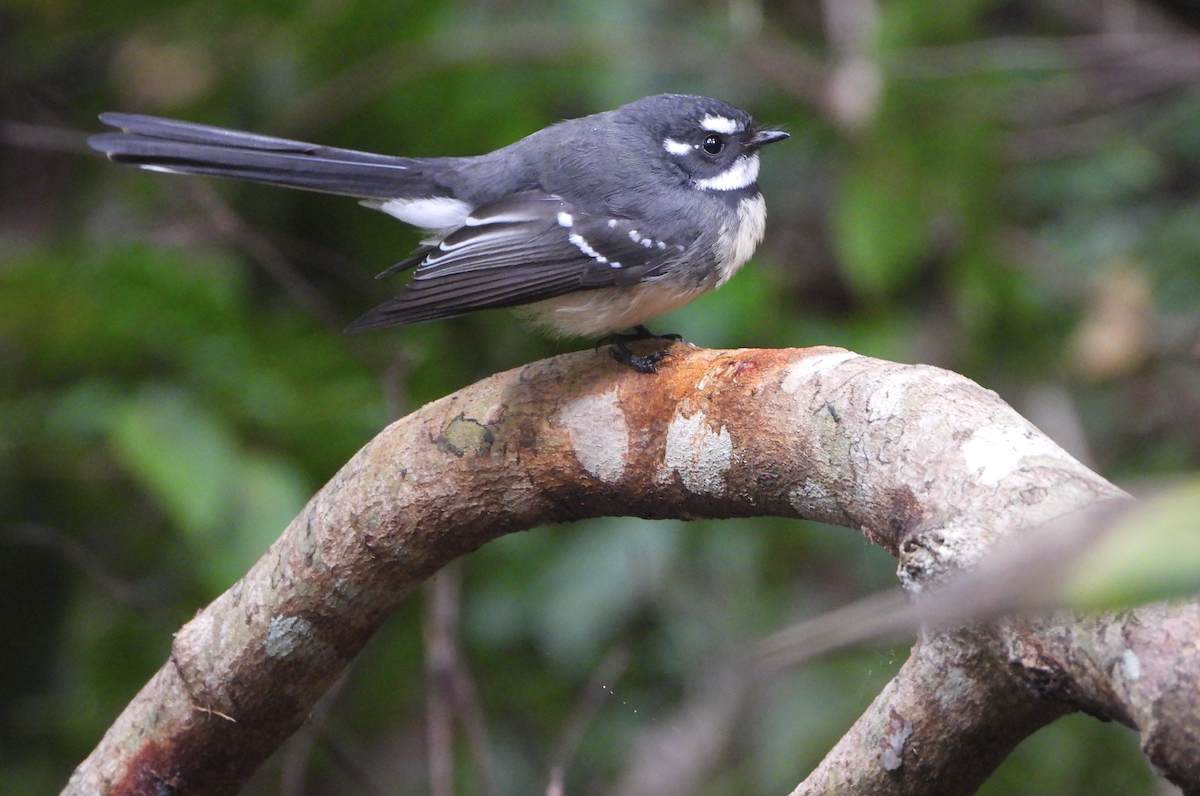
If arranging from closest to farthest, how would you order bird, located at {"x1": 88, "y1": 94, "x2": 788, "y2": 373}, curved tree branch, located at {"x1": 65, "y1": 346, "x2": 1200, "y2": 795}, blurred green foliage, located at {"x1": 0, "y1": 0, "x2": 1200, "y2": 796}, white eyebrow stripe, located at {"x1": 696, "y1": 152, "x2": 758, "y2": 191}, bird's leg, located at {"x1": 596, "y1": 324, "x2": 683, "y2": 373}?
curved tree branch, located at {"x1": 65, "y1": 346, "x2": 1200, "y2": 795} < bird's leg, located at {"x1": 596, "y1": 324, "x2": 683, "y2": 373} < bird, located at {"x1": 88, "y1": 94, "x2": 788, "y2": 373} < white eyebrow stripe, located at {"x1": 696, "y1": 152, "x2": 758, "y2": 191} < blurred green foliage, located at {"x1": 0, "y1": 0, "x2": 1200, "y2": 796}

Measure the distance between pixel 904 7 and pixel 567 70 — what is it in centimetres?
131

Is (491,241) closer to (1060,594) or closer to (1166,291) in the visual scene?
(1060,594)

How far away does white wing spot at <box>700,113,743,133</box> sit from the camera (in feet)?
9.15

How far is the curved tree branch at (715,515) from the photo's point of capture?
123 centimetres

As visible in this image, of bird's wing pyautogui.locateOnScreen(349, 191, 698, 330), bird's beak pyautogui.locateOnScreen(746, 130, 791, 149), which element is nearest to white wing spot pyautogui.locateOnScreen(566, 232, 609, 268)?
bird's wing pyautogui.locateOnScreen(349, 191, 698, 330)

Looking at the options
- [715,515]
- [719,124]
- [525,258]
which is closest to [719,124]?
[719,124]

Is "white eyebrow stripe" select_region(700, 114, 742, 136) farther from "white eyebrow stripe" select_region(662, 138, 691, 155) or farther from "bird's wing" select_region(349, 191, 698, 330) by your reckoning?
"bird's wing" select_region(349, 191, 698, 330)

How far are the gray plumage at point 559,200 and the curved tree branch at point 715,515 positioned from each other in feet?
1.10

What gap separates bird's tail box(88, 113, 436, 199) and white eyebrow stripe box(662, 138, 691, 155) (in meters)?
0.64

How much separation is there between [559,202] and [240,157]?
72cm

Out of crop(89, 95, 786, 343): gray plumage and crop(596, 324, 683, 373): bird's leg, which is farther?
crop(89, 95, 786, 343): gray plumage

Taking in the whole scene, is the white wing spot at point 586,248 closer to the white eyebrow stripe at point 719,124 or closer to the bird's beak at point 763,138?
the white eyebrow stripe at point 719,124

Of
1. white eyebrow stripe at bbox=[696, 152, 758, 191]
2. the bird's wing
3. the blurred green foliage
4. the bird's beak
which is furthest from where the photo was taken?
the blurred green foliage

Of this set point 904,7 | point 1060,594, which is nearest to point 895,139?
point 904,7
